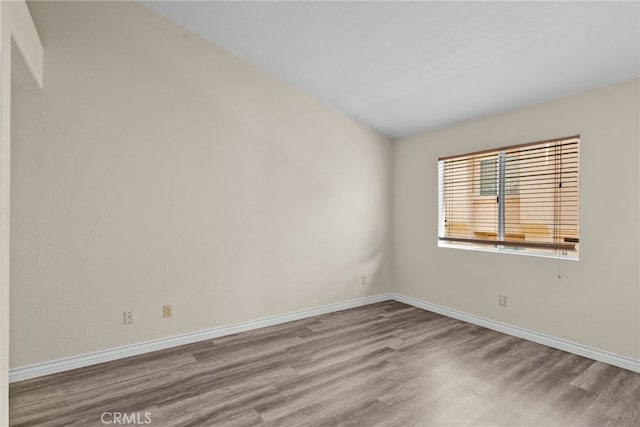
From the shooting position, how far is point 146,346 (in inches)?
117

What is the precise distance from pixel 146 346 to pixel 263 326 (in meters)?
1.19

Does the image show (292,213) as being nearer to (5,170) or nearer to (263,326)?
(263,326)

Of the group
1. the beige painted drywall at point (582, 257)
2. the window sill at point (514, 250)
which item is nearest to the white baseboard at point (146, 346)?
the window sill at point (514, 250)

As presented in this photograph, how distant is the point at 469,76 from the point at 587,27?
928 mm

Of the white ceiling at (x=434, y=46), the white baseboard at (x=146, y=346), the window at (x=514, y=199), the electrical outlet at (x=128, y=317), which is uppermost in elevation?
the white ceiling at (x=434, y=46)

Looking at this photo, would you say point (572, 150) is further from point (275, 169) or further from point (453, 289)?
point (275, 169)

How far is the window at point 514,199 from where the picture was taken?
10.2ft

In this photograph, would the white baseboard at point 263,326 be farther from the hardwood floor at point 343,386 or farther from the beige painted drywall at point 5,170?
the beige painted drywall at point 5,170

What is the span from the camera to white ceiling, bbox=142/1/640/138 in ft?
7.52

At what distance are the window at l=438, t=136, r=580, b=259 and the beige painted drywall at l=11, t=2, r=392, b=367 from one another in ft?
5.10

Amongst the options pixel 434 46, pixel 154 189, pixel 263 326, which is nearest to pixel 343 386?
pixel 263 326

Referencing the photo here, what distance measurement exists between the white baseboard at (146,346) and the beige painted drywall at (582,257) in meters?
1.84

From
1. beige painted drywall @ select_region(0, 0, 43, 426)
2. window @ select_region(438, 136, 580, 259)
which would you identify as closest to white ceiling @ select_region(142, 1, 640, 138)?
window @ select_region(438, 136, 580, 259)

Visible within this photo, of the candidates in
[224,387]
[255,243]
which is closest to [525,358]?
[224,387]
